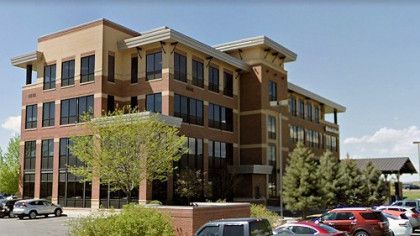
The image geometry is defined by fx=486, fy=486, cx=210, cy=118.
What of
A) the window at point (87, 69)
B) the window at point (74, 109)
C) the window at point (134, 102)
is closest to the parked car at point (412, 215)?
the window at point (134, 102)

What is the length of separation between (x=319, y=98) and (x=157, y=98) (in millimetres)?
35353

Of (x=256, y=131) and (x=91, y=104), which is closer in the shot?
(x=91, y=104)

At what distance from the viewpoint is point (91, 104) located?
143 ft

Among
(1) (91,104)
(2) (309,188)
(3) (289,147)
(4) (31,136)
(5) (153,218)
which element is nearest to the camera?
(5) (153,218)

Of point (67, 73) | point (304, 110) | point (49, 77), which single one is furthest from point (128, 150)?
point (304, 110)

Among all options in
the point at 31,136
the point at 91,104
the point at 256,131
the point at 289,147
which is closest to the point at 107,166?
the point at 91,104

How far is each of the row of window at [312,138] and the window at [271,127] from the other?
8062 millimetres

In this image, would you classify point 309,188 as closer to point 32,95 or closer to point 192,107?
point 192,107

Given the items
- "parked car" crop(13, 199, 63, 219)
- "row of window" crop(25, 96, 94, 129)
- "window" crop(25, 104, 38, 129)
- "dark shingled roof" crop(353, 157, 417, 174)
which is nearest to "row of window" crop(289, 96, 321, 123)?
"dark shingled roof" crop(353, 157, 417, 174)

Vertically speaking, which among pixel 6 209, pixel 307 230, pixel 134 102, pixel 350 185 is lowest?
pixel 6 209

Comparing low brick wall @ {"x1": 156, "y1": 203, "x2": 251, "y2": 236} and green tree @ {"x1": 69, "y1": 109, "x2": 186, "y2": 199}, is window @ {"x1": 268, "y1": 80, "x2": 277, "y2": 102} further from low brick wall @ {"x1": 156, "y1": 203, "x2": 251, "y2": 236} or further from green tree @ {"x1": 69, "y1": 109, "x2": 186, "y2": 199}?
low brick wall @ {"x1": 156, "y1": 203, "x2": 251, "y2": 236}

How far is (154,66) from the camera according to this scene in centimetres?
4378

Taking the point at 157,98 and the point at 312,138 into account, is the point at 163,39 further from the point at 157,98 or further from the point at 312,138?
the point at 312,138

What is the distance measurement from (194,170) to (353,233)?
2226 centimetres
